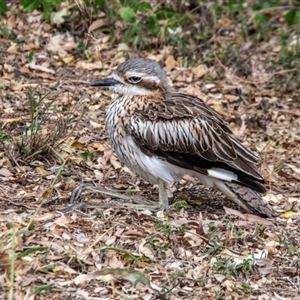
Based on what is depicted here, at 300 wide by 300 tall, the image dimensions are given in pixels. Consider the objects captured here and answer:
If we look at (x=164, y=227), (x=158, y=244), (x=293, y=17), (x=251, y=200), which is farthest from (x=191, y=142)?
(x=293, y=17)

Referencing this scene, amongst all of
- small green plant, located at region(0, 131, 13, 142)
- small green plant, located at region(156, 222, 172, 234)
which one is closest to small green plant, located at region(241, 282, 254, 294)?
small green plant, located at region(156, 222, 172, 234)

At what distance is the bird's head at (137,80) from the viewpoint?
22.9 ft

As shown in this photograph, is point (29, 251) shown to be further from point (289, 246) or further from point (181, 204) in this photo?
point (289, 246)

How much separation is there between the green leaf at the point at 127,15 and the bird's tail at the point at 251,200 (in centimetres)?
302

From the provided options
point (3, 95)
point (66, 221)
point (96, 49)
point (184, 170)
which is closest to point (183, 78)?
point (96, 49)

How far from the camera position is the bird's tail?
22.5 ft

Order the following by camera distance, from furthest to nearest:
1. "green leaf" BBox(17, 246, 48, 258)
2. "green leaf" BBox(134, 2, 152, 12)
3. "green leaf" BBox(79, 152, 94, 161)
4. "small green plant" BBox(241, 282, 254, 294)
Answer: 1. "green leaf" BBox(134, 2, 152, 12)
2. "green leaf" BBox(79, 152, 94, 161)
3. "small green plant" BBox(241, 282, 254, 294)
4. "green leaf" BBox(17, 246, 48, 258)

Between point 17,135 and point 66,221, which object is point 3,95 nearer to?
point 17,135

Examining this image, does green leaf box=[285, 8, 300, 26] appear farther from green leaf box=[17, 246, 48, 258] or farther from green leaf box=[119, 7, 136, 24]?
green leaf box=[17, 246, 48, 258]

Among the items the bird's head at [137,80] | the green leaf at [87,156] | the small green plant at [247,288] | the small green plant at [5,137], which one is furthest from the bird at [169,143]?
the small green plant at [247,288]

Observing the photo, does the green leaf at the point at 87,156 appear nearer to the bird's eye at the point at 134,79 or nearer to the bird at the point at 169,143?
the bird at the point at 169,143

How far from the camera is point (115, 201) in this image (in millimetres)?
6879

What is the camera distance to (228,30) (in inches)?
414

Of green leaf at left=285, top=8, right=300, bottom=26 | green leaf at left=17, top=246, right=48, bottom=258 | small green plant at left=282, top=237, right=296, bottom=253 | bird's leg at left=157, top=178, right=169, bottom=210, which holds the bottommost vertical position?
small green plant at left=282, top=237, right=296, bottom=253
